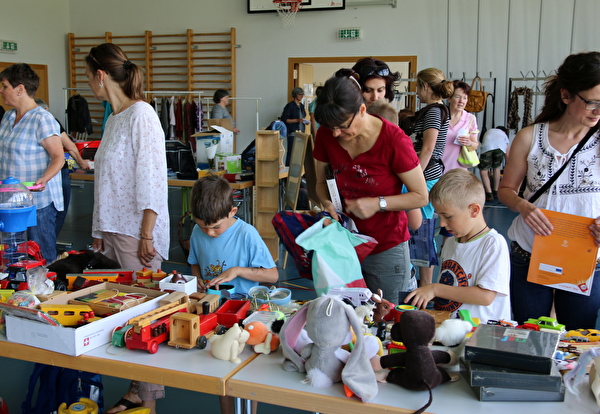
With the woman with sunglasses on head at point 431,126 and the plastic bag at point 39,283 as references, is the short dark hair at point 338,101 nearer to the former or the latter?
the plastic bag at point 39,283

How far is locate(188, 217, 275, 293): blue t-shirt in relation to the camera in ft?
7.33

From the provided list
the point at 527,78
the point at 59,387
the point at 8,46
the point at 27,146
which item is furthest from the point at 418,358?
the point at 8,46

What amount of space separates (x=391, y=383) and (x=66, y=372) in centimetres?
138

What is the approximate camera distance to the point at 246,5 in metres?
10.5

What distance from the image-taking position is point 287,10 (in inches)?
400

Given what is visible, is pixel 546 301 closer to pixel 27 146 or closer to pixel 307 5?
pixel 27 146

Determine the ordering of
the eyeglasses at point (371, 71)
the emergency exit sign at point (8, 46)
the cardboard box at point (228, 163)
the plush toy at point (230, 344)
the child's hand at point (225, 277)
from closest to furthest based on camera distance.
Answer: the plush toy at point (230, 344) < the child's hand at point (225, 277) < the eyeglasses at point (371, 71) < the cardboard box at point (228, 163) < the emergency exit sign at point (8, 46)

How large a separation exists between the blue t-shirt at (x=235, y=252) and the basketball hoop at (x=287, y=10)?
820 centimetres

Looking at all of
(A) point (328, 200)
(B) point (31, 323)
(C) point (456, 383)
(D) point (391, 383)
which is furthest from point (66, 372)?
(C) point (456, 383)

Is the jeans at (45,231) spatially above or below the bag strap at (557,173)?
below

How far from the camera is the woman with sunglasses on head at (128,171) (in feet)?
7.45

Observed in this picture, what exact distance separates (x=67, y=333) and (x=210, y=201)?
843 mm

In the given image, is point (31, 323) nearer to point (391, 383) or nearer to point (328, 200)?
point (391, 383)

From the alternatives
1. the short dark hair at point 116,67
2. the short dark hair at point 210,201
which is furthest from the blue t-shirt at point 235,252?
the short dark hair at point 116,67
